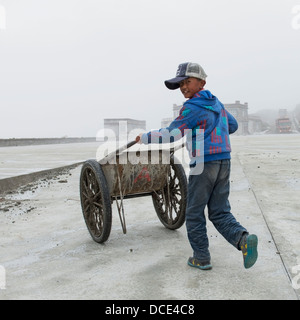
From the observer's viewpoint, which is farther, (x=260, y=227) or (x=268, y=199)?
(x=268, y=199)

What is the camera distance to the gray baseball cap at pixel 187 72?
290cm

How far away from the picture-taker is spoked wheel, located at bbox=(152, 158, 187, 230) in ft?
12.9

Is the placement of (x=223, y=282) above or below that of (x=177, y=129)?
below

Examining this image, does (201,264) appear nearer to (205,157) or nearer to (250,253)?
(250,253)

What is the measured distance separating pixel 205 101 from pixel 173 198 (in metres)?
1.64

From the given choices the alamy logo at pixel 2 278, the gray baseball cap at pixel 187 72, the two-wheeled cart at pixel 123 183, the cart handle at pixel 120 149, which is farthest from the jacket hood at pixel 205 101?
the alamy logo at pixel 2 278

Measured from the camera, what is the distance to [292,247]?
3.33 metres

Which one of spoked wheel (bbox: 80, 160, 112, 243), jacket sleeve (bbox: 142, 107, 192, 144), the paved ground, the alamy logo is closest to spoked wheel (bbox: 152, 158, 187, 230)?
the paved ground

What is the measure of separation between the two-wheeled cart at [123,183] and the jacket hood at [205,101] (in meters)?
0.94

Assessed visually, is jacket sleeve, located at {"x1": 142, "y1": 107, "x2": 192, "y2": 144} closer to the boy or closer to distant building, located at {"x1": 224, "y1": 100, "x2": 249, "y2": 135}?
the boy
